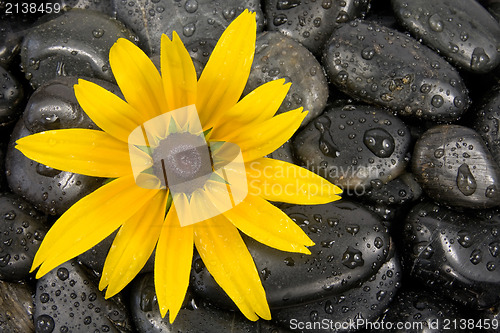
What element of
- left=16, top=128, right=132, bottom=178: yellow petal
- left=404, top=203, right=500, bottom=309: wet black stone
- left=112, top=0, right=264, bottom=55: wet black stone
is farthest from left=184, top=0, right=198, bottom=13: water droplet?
left=404, top=203, right=500, bottom=309: wet black stone

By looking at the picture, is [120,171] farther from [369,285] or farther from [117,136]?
[369,285]

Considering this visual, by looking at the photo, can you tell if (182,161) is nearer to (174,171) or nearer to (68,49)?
(174,171)

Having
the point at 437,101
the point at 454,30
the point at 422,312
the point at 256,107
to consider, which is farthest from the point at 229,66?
the point at 422,312

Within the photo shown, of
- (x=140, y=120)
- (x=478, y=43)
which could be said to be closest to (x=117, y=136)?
(x=140, y=120)

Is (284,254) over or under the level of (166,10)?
under

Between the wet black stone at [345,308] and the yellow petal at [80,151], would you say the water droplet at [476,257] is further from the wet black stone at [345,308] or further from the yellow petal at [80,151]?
the yellow petal at [80,151]

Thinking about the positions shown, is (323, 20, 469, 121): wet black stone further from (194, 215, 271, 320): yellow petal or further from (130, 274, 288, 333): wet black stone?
(130, 274, 288, 333): wet black stone
